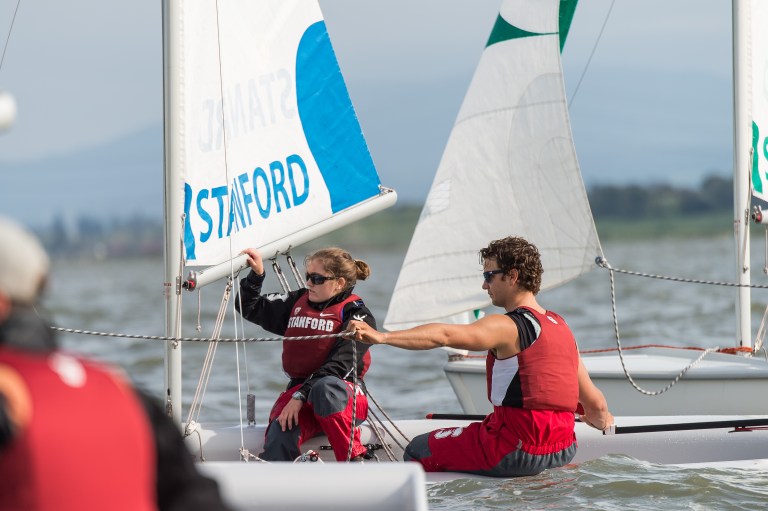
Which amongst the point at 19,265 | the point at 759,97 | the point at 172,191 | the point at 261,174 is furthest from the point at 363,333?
the point at 759,97

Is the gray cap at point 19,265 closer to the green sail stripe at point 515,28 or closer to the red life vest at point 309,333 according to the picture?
the red life vest at point 309,333

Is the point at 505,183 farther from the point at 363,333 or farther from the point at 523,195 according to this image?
the point at 363,333

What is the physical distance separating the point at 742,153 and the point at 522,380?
3.37 m

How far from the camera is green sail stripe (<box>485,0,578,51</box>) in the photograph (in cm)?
694

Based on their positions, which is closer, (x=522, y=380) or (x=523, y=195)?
(x=522, y=380)

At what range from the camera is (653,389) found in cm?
632

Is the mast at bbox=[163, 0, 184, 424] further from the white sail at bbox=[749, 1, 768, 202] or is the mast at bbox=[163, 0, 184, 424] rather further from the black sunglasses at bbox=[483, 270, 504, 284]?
the white sail at bbox=[749, 1, 768, 202]

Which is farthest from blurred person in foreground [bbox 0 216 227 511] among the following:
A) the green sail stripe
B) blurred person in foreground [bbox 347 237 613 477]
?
the green sail stripe

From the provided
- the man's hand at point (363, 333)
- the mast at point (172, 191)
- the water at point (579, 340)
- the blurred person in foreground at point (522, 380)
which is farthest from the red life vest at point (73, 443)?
the mast at point (172, 191)

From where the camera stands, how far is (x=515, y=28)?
22.8 ft

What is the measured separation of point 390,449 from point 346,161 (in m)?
1.22

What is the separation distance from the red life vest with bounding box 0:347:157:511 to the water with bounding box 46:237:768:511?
2.22 meters

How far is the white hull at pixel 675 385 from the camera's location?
20.1 feet

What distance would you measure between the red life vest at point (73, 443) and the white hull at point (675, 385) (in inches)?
194
